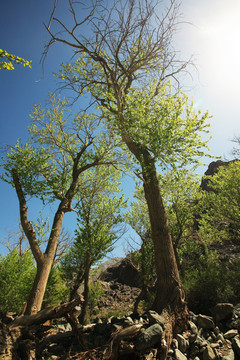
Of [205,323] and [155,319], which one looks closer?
[155,319]

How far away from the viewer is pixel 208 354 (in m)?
3.89

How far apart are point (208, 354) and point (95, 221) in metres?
9.33

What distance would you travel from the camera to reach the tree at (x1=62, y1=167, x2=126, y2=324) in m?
11.7

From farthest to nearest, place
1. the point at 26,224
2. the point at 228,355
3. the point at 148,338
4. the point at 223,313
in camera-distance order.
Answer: the point at 26,224, the point at 223,313, the point at 228,355, the point at 148,338

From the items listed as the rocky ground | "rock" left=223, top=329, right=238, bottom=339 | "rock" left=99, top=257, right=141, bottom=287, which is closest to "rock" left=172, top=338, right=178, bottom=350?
the rocky ground

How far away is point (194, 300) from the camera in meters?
9.27

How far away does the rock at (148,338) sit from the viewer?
349cm

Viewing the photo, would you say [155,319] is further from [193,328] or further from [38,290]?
[38,290]

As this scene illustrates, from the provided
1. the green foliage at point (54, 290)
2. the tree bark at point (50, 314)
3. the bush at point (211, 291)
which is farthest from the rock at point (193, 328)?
the green foliage at point (54, 290)

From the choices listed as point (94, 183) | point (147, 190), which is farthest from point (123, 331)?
point (94, 183)

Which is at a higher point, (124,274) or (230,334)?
(124,274)

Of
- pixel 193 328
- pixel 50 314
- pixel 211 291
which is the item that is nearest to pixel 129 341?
pixel 50 314

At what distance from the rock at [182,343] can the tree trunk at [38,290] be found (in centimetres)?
472

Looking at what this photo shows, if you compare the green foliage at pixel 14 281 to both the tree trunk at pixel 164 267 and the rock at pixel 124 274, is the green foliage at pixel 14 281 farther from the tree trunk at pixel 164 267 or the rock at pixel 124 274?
the rock at pixel 124 274
